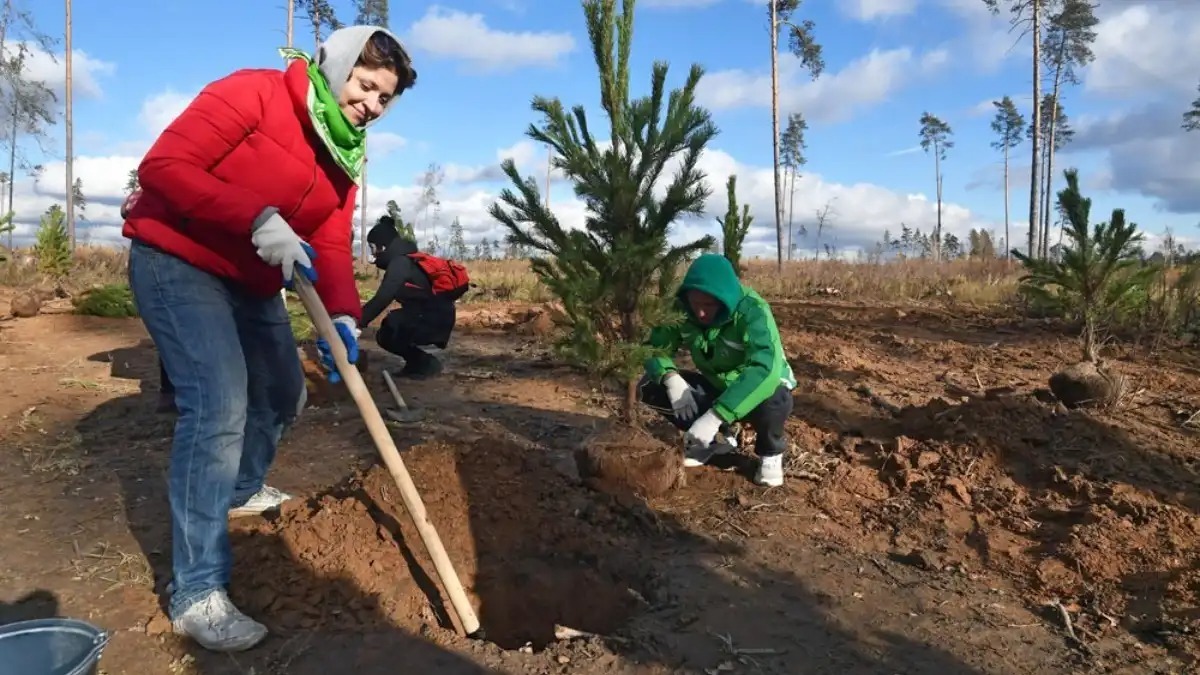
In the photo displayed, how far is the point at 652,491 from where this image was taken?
12.0ft

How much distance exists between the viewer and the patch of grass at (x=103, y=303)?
861 cm

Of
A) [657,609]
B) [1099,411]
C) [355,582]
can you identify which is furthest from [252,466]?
[1099,411]

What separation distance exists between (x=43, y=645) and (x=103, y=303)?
784 centimetres

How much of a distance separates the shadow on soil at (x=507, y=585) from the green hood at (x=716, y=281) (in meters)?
1.05

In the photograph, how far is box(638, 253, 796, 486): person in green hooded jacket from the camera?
369cm

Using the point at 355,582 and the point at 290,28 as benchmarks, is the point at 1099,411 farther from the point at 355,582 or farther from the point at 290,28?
the point at 290,28

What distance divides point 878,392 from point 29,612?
498 centimetres

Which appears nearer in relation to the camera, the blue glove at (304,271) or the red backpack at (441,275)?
the blue glove at (304,271)

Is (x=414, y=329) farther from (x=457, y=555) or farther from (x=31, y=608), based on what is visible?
(x=31, y=608)

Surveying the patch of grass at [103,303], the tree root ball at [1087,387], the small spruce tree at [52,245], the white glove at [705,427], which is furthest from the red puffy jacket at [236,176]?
the small spruce tree at [52,245]

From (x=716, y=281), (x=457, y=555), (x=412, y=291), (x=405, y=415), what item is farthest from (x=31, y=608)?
(x=412, y=291)

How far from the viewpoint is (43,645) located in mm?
2006

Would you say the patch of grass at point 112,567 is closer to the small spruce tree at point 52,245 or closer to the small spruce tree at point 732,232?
the small spruce tree at point 732,232

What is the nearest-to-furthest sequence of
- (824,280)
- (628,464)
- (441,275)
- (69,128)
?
(628,464), (441,275), (824,280), (69,128)
